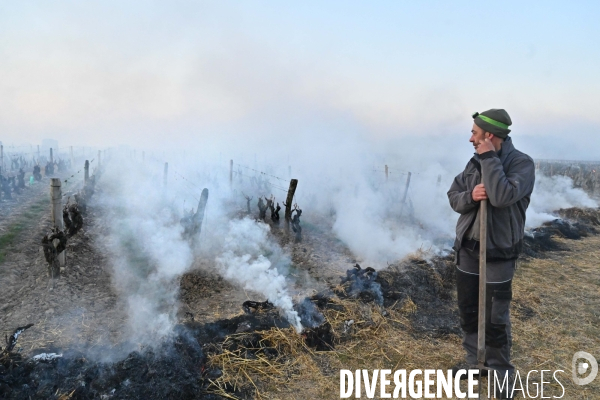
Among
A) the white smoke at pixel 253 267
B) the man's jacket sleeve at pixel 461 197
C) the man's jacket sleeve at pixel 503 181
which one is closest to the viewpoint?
the man's jacket sleeve at pixel 503 181

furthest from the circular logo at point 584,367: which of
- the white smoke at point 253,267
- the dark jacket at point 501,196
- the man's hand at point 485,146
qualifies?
the white smoke at point 253,267

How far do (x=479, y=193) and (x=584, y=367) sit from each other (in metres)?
3.09

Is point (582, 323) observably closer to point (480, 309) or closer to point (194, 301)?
point (480, 309)

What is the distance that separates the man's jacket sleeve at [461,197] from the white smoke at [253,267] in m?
2.83

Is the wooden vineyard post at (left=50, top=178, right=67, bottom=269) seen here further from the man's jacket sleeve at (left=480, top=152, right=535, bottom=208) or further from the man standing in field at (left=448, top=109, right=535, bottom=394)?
the man's jacket sleeve at (left=480, top=152, right=535, bottom=208)

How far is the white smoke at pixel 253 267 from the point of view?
5.68 m

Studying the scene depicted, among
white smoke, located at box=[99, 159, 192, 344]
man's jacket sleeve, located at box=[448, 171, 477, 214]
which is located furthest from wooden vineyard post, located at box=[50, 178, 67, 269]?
man's jacket sleeve, located at box=[448, 171, 477, 214]

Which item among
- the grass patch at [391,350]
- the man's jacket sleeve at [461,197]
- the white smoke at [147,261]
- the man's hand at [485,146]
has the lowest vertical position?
the grass patch at [391,350]

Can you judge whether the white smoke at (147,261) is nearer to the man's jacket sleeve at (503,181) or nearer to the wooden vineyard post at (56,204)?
the wooden vineyard post at (56,204)

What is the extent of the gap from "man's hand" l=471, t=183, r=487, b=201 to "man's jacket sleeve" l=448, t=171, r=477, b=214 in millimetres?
83

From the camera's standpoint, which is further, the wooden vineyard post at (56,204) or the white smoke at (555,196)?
the white smoke at (555,196)

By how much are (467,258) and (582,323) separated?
13.1ft

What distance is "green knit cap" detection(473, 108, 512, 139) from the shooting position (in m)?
2.99

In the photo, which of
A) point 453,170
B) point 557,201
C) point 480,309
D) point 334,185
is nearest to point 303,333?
point 480,309
